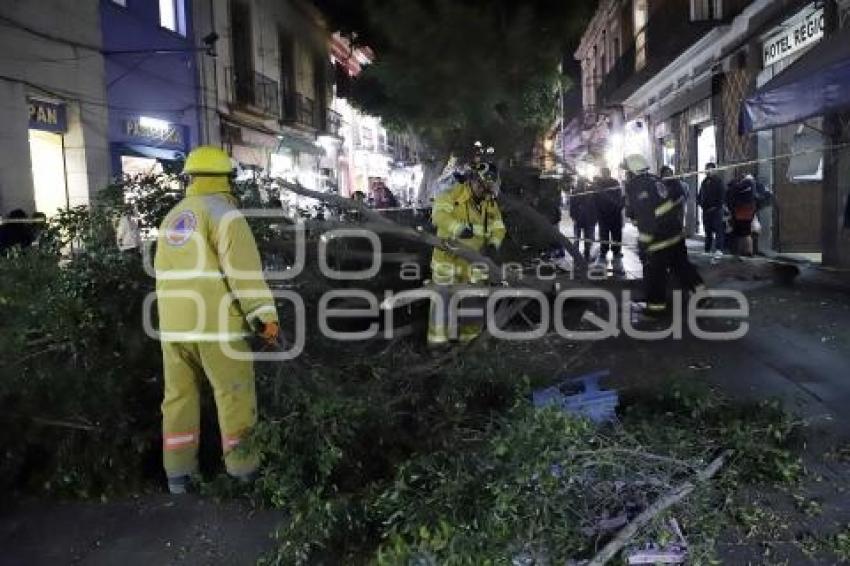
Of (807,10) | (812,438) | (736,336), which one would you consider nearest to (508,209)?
(736,336)

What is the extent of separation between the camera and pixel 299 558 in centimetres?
301

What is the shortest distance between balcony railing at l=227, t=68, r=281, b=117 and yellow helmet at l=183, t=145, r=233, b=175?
15686mm

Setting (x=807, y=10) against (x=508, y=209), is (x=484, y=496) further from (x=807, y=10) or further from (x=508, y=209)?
(x=807, y=10)

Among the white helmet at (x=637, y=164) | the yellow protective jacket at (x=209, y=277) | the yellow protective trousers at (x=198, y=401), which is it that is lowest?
the yellow protective trousers at (x=198, y=401)

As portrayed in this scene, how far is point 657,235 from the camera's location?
23.2ft

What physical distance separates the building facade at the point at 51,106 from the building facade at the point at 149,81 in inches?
18.1

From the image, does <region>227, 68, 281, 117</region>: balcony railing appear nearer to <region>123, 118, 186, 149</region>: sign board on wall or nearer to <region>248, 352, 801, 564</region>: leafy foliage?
<region>123, 118, 186, 149</region>: sign board on wall

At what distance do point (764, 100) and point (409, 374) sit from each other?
558 centimetres

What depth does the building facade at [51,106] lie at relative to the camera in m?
10.3

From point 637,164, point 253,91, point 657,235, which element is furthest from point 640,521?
point 253,91

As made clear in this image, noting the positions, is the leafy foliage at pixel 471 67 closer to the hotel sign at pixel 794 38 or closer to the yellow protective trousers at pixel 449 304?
the hotel sign at pixel 794 38

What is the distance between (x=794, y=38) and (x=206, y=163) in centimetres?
1047

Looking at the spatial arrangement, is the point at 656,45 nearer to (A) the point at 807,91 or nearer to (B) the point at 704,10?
(B) the point at 704,10

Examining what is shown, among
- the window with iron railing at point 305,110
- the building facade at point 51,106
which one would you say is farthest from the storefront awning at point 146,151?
the window with iron railing at point 305,110
